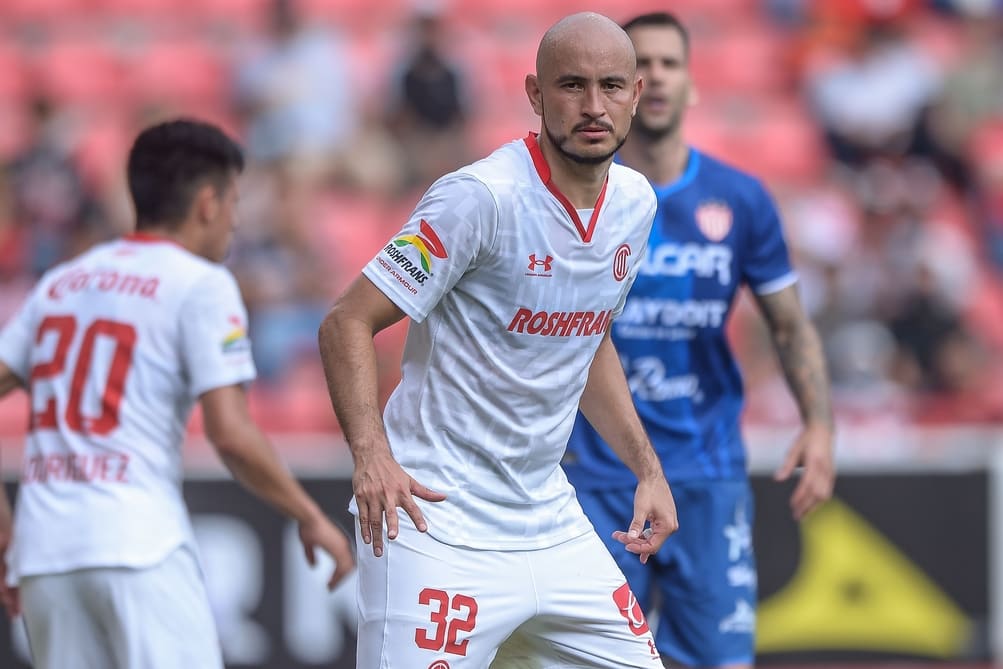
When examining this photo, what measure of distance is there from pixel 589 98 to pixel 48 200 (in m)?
7.36

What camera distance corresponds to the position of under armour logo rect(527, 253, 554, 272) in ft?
14.2

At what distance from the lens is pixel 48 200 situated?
35.6 feet

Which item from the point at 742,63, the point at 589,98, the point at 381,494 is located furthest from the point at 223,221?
the point at 742,63

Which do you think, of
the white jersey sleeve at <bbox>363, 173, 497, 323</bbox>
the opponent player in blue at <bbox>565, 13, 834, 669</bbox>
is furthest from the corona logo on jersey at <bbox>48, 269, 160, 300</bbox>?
the opponent player in blue at <bbox>565, 13, 834, 669</bbox>

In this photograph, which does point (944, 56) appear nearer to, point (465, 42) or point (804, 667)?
point (465, 42)

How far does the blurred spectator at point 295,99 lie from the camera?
39.1ft

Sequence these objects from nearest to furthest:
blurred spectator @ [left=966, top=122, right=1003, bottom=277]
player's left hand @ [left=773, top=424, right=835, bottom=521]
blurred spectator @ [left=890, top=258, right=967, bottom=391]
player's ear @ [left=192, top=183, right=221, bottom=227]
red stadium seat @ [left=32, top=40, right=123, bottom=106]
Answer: player's ear @ [left=192, top=183, right=221, bottom=227] < player's left hand @ [left=773, top=424, right=835, bottom=521] < blurred spectator @ [left=890, top=258, right=967, bottom=391] < blurred spectator @ [left=966, top=122, right=1003, bottom=277] < red stadium seat @ [left=32, top=40, right=123, bottom=106]

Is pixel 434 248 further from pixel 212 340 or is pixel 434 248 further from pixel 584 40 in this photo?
pixel 212 340

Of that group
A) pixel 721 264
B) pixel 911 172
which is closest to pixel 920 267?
pixel 911 172

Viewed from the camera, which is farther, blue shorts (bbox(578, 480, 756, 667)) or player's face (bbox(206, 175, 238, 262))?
blue shorts (bbox(578, 480, 756, 667))

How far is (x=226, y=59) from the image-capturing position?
13.4 meters

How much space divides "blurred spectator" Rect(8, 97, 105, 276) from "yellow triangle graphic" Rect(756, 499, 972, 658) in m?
4.90

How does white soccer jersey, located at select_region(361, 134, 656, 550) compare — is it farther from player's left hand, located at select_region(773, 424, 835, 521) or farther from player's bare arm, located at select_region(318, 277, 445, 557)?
player's left hand, located at select_region(773, 424, 835, 521)

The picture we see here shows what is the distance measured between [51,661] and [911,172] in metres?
9.07
